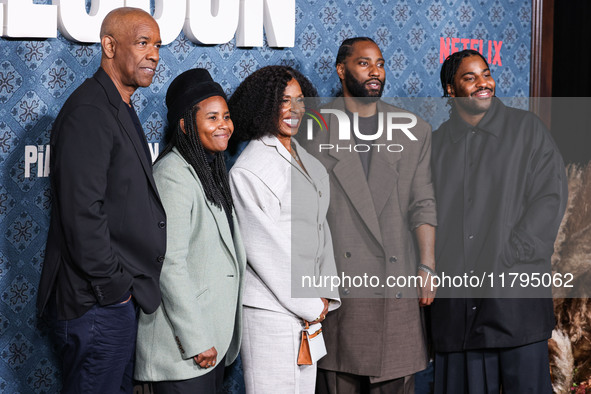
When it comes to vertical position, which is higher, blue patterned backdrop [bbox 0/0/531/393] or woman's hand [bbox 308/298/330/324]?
blue patterned backdrop [bbox 0/0/531/393]

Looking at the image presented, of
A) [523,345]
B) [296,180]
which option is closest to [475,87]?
[296,180]

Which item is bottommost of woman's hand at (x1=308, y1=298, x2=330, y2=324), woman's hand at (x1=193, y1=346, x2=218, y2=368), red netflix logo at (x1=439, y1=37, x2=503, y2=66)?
woman's hand at (x1=193, y1=346, x2=218, y2=368)

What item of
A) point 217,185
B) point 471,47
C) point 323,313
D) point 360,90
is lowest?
point 323,313

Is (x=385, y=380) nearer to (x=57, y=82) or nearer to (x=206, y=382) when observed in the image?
(x=206, y=382)

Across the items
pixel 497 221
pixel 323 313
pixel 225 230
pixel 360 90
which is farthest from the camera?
pixel 360 90

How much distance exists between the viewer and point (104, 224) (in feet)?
7.62

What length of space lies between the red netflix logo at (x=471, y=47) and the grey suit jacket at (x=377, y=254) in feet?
3.15

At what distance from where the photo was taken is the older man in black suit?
7.55 ft

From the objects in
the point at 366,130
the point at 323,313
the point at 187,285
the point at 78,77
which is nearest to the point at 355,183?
the point at 366,130

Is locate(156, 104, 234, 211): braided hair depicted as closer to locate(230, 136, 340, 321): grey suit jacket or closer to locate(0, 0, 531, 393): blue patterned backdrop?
locate(230, 136, 340, 321): grey suit jacket

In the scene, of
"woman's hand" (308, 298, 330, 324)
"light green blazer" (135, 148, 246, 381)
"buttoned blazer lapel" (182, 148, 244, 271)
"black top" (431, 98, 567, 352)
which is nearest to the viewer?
"light green blazer" (135, 148, 246, 381)

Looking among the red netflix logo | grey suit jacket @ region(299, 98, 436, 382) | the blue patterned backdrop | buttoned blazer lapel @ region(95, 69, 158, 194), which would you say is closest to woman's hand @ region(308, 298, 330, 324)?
grey suit jacket @ region(299, 98, 436, 382)

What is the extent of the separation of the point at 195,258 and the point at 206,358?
1.19ft

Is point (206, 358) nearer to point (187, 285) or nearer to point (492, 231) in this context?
point (187, 285)
